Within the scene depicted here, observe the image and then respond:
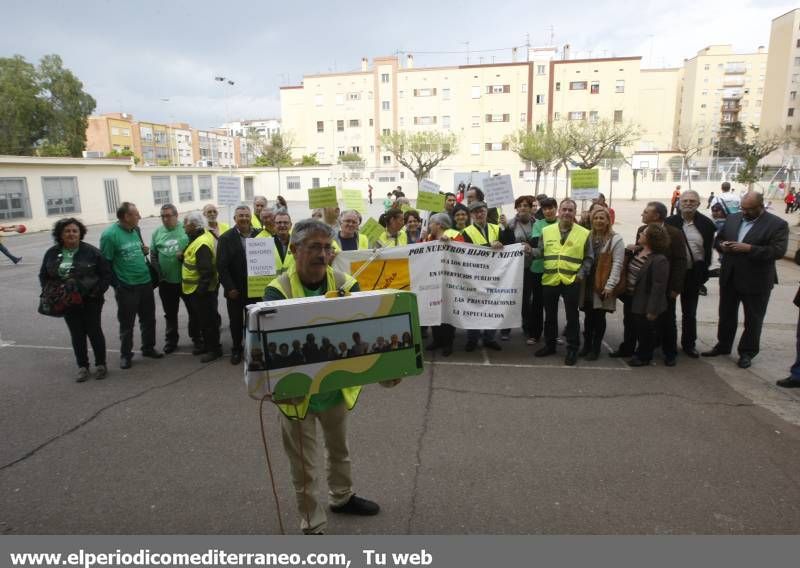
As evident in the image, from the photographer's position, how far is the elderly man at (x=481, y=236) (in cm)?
661

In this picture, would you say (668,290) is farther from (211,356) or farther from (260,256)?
(211,356)

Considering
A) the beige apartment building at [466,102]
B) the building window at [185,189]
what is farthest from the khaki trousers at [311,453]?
the beige apartment building at [466,102]

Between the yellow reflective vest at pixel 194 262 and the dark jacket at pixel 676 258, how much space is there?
538 cm

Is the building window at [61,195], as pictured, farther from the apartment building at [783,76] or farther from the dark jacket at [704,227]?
the apartment building at [783,76]

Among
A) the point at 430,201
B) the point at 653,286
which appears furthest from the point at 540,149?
the point at 653,286

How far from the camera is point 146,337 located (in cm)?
653

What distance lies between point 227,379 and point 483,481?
328 centimetres

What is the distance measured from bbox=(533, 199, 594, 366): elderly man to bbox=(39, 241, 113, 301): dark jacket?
16.6 feet

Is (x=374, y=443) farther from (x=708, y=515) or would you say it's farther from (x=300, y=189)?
(x=300, y=189)

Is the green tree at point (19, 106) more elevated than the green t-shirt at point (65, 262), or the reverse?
the green tree at point (19, 106)

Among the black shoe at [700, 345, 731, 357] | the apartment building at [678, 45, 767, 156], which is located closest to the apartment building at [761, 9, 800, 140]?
the apartment building at [678, 45, 767, 156]

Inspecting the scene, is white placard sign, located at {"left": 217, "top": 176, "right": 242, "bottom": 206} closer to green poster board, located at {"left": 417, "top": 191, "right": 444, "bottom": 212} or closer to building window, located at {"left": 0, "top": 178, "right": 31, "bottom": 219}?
green poster board, located at {"left": 417, "top": 191, "right": 444, "bottom": 212}

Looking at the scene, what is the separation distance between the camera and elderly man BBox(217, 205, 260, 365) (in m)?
6.05

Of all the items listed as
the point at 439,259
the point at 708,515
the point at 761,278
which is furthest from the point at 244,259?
the point at 761,278
